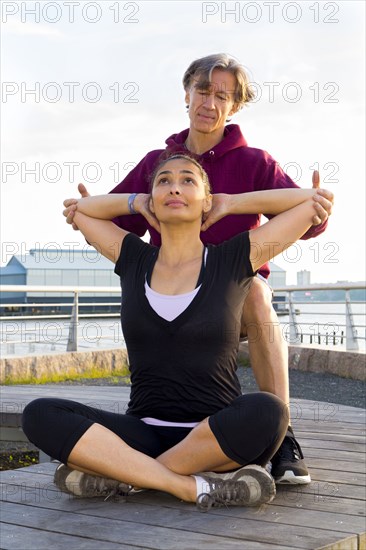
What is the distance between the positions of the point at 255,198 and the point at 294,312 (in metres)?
6.16

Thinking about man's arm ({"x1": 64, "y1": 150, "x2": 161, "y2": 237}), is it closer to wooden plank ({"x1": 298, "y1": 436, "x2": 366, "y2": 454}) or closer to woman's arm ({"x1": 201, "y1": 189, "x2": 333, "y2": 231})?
woman's arm ({"x1": 201, "y1": 189, "x2": 333, "y2": 231})

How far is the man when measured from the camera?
91.8 inches

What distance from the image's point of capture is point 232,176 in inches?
103

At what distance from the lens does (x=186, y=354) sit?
6.82 feet

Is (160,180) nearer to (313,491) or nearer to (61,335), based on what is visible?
(313,491)

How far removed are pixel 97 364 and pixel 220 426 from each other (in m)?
5.15

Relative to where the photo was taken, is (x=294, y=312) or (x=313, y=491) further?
(x=294, y=312)

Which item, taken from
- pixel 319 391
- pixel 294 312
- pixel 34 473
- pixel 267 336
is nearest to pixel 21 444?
pixel 34 473

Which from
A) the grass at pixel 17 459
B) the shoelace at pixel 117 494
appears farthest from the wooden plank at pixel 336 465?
the grass at pixel 17 459

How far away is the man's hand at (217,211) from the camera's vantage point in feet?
7.51

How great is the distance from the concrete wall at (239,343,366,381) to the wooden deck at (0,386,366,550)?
13.8 feet

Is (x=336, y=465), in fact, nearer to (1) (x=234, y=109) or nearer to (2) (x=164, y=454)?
(2) (x=164, y=454)

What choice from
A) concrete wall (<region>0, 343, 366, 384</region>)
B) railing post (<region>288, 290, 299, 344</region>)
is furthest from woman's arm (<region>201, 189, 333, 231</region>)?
railing post (<region>288, 290, 299, 344</region>)

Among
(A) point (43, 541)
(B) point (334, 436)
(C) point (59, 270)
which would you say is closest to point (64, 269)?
(C) point (59, 270)
